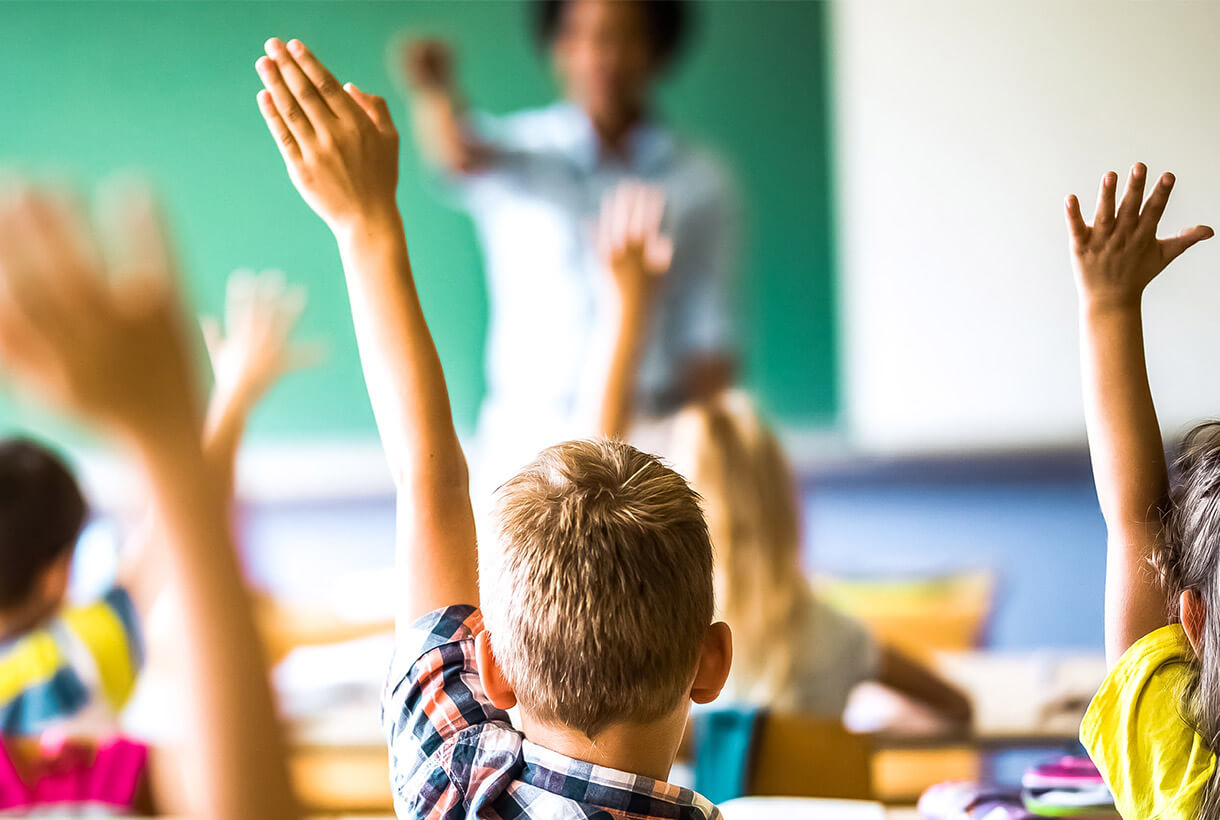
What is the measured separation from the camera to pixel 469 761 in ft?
2.80

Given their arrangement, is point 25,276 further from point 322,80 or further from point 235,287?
point 235,287

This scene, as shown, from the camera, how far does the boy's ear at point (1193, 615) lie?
958 mm

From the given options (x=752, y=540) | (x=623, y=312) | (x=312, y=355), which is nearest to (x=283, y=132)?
(x=623, y=312)

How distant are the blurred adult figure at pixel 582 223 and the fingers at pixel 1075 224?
106 inches

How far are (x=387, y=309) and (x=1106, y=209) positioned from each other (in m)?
0.69

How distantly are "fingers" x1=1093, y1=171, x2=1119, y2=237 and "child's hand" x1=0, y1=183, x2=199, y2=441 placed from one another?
0.87 meters

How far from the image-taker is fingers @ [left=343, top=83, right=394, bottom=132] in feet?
3.23

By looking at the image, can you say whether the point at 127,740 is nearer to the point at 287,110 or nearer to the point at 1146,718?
the point at 287,110

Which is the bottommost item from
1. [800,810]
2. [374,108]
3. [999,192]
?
[800,810]

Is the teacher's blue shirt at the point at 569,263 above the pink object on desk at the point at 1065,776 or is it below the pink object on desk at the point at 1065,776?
above

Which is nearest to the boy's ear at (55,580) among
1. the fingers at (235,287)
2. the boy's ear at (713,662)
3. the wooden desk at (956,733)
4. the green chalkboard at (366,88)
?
the wooden desk at (956,733)

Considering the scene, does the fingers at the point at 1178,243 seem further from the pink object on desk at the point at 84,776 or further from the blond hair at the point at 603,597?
the pink object on desk at the point at 84,776

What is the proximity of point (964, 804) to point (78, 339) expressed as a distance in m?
0.99

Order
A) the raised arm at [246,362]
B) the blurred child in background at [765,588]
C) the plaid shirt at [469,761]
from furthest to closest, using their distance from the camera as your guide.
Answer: the blurred child in background at [765,588] < the raised arm at [246,362] < the plaid shirt at [469,761]
